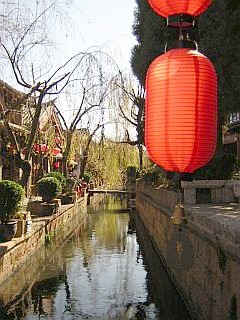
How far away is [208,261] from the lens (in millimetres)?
6848

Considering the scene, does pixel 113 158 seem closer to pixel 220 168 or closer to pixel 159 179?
pixel 159 179

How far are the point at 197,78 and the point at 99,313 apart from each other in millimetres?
5431

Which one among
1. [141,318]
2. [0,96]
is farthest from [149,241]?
[141,318]

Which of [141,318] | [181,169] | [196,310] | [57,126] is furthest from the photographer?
[57,126]

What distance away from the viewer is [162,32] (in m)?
10.9

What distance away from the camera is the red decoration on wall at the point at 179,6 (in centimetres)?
444

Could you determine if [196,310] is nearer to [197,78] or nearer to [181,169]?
[181,169]

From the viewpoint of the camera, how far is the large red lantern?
4.32 m

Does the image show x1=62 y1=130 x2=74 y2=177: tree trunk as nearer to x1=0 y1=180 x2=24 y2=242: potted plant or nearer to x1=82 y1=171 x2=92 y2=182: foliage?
x1=82 y1=171 x2=92 y2=182: foliage

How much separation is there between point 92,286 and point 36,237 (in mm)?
3437

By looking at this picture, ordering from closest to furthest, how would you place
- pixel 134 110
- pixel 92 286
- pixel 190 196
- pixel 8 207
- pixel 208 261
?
pixel 208 261
pixel 190 196
pixel 92 286
pixel 8 207
pixel 134 110

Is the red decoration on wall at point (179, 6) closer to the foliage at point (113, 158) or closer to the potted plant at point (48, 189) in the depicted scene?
the potted plant at point (48, 189)

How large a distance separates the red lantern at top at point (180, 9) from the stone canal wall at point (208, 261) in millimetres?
2378

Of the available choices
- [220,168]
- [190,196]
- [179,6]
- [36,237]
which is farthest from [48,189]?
[179,6]
